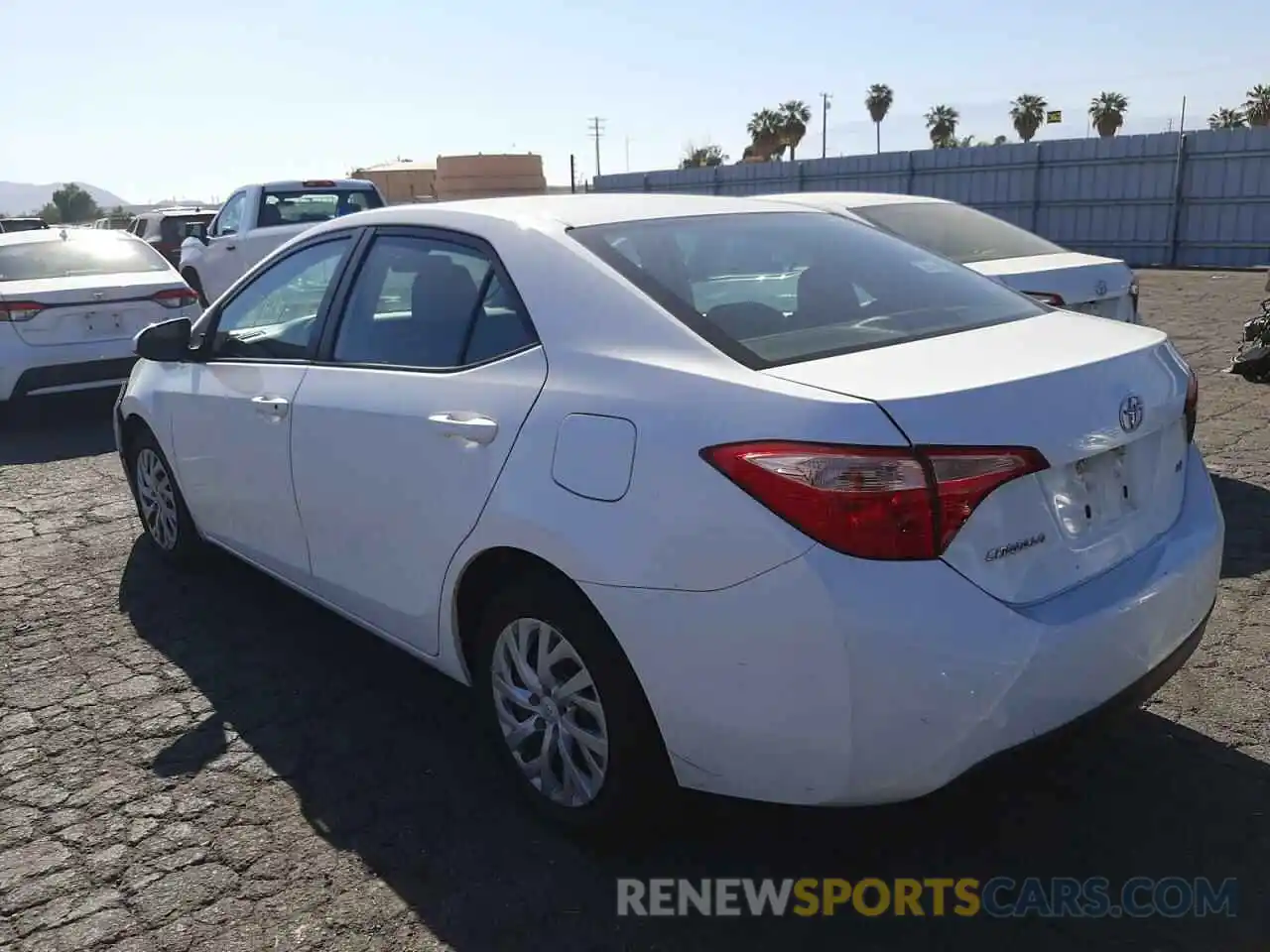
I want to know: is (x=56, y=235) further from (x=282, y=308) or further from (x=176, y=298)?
(x=282, y=308)

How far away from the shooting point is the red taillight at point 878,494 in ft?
6.86

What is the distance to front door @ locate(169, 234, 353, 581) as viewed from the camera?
3.67 m

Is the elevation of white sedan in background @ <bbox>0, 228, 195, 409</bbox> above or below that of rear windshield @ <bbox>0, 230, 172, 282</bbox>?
below

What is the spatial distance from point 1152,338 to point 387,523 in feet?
7.08

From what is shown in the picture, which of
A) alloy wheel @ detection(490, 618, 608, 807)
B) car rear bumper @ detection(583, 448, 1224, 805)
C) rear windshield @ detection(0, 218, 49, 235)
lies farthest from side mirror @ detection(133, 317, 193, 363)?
rear windshield @ detection(0, 218, 49, 235)

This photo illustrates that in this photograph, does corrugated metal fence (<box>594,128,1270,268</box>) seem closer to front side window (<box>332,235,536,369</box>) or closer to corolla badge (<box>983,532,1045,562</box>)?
front side window (<box>332,235,536,369</box>)

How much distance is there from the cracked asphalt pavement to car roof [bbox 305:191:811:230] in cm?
162

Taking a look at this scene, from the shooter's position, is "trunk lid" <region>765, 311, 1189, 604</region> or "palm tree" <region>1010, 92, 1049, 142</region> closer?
"trunk lid" <region>765, 311, 1189, 604</region>

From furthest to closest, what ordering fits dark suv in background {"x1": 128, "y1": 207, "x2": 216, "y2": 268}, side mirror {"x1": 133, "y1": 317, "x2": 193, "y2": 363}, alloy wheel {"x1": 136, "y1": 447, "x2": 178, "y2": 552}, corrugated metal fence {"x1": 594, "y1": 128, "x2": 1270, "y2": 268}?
1. corrugated metal fence {"x1": 594, "y1": 128, "x2": 1270, "y2": 268}
2. dark suv in background {"x1": 128, "y1": 207, "x2": 216, "y2": 268}
3. alloy wheel {"x1": 136, "y1": 447, "x2": 178, "y2": 552}
4. side mirror {"x1": 133, "y1": 317, "x2": 193, "y2": 363}

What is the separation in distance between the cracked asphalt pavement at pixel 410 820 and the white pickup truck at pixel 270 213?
878cm

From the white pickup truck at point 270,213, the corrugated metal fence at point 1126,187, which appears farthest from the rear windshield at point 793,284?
the corrugated metal fence at point 1126,187

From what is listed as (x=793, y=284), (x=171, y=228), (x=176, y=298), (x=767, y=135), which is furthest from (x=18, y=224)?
(x=767, y=135)

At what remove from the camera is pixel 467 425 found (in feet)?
9.16

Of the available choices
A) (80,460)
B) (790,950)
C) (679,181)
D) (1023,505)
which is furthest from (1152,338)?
(679,181)
